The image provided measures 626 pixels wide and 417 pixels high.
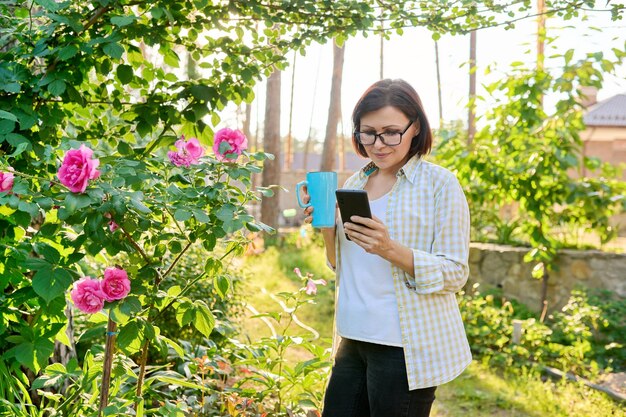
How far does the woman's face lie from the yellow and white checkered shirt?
0.05 meters

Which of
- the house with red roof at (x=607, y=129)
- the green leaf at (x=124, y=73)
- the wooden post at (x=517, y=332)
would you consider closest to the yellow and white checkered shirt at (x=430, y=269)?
the green leaf at (x=124, y=73)

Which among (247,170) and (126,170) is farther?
(247,170)

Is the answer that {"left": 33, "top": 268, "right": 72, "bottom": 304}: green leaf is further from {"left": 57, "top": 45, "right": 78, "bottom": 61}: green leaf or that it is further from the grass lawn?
the grass lawn

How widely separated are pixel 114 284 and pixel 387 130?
34.1 inches

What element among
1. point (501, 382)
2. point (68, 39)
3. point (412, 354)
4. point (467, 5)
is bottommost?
point (501, 382)

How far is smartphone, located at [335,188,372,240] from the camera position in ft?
5.42

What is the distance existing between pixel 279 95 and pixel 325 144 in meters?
1.49

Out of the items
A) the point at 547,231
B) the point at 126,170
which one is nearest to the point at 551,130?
the point at 547,231

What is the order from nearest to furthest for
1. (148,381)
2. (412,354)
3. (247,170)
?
(412,354), (247,170), (148,381)

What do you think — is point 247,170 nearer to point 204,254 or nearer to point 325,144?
point 204,254

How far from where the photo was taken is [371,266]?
72.3 inches

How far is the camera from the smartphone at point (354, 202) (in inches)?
65.1

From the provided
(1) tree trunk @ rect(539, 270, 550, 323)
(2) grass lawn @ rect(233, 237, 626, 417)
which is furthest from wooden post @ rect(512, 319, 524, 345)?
(1) tree trunk @ rect(539, 270, 550, 323)

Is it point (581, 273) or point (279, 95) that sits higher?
point (279, 95)
